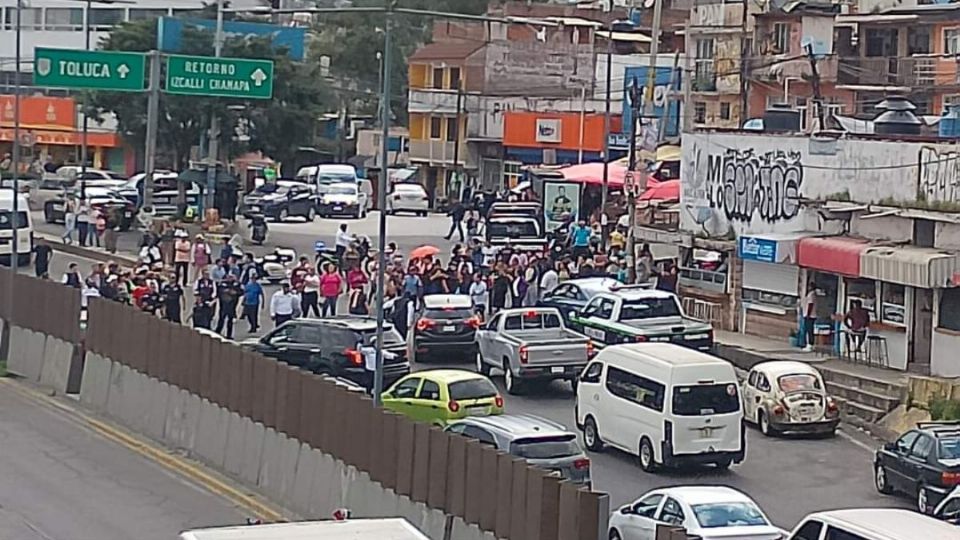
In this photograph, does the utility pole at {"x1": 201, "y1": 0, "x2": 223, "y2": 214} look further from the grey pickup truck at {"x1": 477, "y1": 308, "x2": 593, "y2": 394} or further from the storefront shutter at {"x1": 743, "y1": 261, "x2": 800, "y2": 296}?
the grey pickup truck at {"x1": 477, "y1": 308, "x2": 593, "y2": 394}

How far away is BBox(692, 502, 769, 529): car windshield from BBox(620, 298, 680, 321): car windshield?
15622mm

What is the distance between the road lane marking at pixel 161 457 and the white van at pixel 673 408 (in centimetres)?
638

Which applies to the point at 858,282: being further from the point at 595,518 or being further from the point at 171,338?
the point at 595,518

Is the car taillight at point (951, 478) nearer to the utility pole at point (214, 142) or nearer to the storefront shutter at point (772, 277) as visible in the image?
the storefront shutter at point (772, 277)

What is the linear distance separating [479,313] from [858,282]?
8.38 metres

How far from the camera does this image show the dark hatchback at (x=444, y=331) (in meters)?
38.5

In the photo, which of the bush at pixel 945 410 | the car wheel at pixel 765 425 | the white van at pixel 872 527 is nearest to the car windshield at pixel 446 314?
the car wheel at pixel 765 425

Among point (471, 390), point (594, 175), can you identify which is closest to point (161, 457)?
point (471, 390)

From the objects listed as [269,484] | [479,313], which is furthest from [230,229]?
[269,484]

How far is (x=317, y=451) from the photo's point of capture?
79.9 ft

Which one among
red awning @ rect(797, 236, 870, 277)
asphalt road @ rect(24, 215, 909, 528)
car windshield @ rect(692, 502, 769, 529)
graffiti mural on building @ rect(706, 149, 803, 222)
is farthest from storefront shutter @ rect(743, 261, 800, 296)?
car windshield @ rect(692, 502, 769, 529)

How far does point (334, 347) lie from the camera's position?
34031mm

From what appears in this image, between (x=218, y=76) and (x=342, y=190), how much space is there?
103ft

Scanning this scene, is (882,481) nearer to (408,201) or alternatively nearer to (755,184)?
(755,184)
